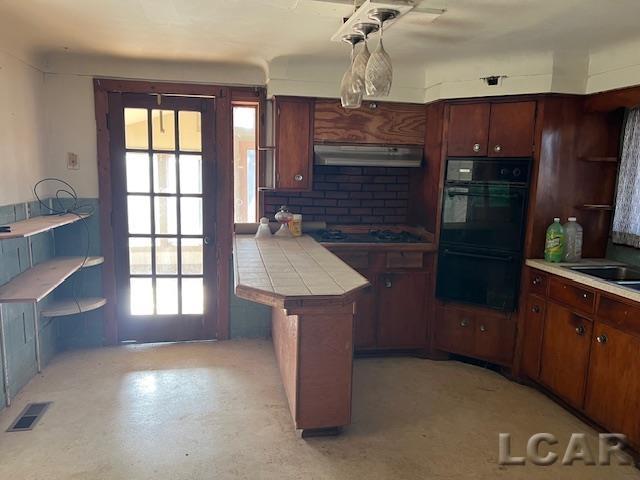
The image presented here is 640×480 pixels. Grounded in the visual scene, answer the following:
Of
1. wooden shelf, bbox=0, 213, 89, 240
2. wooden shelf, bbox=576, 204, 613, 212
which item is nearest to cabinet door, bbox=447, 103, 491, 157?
wooden shelf, bbox=576, 204, 613, 212

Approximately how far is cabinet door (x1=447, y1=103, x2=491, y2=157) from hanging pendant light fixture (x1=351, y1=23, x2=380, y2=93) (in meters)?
1.57

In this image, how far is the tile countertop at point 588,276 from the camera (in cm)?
236

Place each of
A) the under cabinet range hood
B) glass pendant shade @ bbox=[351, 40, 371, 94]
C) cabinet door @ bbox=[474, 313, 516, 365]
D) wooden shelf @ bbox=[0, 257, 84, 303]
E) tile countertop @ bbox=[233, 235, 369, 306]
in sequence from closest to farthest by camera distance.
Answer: glass pendant shade @ bbox=[351, 40, 371, 94] < tile countertop @ bbox=[233, 235, 369, 306] < wooden shelf @ bbox=[0, 257, 84, 303] < cabinet door @ bbox=[474, 313, 516, 365] < the under cabinet range hood

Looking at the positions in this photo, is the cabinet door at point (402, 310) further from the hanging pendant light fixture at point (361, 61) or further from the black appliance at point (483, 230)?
the hanging pendant light fixture at point (361, 61)

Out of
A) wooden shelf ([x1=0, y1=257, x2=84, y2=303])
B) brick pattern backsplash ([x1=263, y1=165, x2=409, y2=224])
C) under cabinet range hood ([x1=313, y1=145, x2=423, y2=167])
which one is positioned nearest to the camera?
wooden shelf ([x1=0, y1=257, x2=84, y2=303])

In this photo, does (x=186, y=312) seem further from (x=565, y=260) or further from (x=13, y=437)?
(x=565, y=260)

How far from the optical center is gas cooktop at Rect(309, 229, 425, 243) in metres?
3.55

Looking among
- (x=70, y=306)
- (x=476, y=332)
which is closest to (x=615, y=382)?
(x=476, y=332)

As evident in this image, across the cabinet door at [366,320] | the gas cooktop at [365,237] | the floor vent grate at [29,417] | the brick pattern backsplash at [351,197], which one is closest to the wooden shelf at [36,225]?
the floor vent grate at [29,417]

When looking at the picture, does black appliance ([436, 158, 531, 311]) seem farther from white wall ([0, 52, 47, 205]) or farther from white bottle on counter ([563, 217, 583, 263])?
white wall ([0, 52, 47, 205])

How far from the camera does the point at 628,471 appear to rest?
7.54ft

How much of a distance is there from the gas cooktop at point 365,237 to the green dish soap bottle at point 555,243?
93cm

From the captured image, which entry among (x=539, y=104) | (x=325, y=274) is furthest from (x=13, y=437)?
(x=539, y=104)
